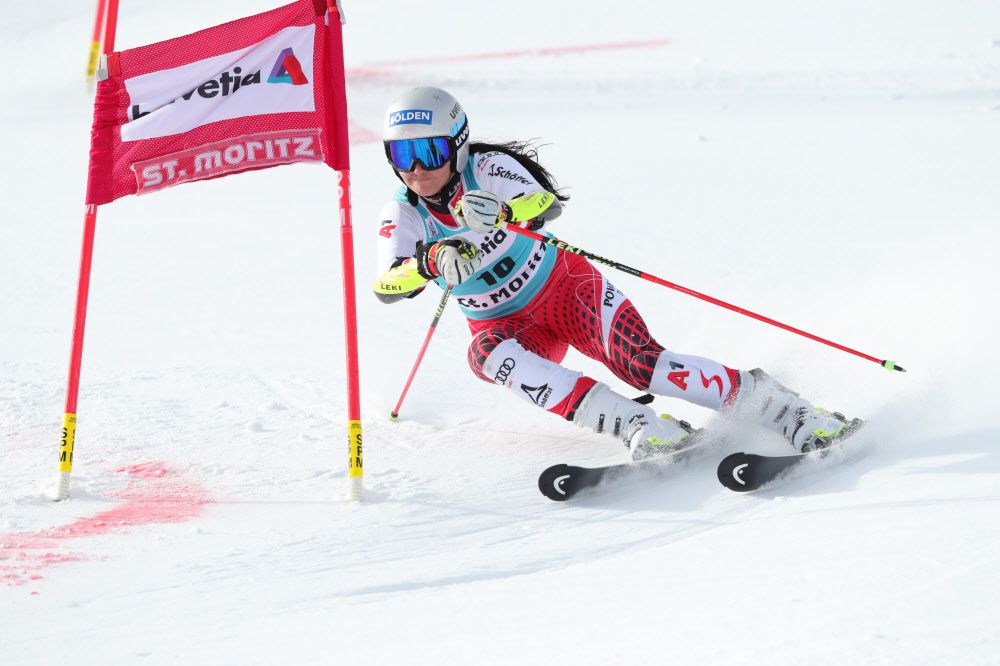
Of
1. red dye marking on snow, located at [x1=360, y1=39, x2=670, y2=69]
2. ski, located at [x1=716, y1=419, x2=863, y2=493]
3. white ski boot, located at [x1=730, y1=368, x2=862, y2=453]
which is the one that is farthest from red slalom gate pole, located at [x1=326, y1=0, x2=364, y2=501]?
red dye marking on snow, located at [x1=360, y1=39, x2=670, y2=69]

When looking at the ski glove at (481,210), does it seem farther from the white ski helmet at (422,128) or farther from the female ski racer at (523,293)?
the white ski helmet at (422,128)

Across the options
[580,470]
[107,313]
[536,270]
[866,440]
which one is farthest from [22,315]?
[866,440]

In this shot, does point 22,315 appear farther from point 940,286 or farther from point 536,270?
point 940,286

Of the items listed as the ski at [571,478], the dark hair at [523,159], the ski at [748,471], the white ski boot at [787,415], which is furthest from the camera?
the dark hair at [523,159]

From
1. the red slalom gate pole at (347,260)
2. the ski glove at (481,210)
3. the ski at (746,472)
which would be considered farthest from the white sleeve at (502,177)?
the ski at (746,472)

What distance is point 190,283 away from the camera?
757cm

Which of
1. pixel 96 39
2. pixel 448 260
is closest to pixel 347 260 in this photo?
pixel 448 260

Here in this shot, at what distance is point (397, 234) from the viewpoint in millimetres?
4391

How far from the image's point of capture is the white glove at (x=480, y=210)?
408cm

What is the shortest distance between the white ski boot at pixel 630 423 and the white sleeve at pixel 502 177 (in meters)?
0.84

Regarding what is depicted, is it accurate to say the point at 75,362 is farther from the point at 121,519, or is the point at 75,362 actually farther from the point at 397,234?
the point at 397,234

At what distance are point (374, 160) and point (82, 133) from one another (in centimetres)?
376

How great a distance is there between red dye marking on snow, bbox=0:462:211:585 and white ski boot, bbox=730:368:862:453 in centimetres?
214

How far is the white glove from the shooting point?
13.4ft
